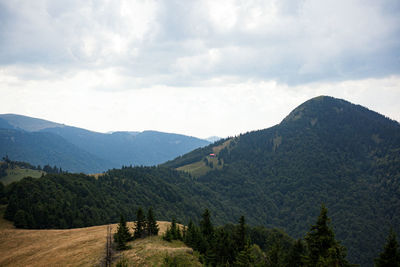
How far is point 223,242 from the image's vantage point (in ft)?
159

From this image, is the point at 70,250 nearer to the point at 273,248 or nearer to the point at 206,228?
the point at 206,228

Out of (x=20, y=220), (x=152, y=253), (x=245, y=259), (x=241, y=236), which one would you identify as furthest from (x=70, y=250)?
(x=20, y=220)

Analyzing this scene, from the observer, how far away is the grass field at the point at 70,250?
40.6m

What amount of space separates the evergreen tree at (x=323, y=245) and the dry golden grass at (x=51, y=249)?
3258 centimetres

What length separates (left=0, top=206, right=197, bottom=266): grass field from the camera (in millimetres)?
40625

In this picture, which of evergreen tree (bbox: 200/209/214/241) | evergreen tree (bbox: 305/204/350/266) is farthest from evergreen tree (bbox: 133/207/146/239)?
evergreen tree (bbox: 305/204/350/266)

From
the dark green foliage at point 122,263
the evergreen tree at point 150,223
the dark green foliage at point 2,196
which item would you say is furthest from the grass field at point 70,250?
the dark green foliage at point 2,196

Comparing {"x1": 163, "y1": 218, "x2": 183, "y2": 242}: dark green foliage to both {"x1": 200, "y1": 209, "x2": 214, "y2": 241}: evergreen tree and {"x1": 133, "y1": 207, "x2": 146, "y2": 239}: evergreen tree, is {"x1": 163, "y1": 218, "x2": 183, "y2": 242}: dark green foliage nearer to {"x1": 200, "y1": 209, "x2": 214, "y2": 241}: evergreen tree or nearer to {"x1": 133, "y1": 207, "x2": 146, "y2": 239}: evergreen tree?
{"x1": 133, "y1": 207, "x2": 146, "y2": 239}: evergreen tree

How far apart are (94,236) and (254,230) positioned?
75.5m

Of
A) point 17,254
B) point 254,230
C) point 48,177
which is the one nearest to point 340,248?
point 17,254

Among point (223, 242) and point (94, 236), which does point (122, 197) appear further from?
point (223, 242)

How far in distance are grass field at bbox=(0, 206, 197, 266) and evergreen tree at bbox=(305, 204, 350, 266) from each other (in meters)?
22.5

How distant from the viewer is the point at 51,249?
50.8 m

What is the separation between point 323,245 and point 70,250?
46054 mm
